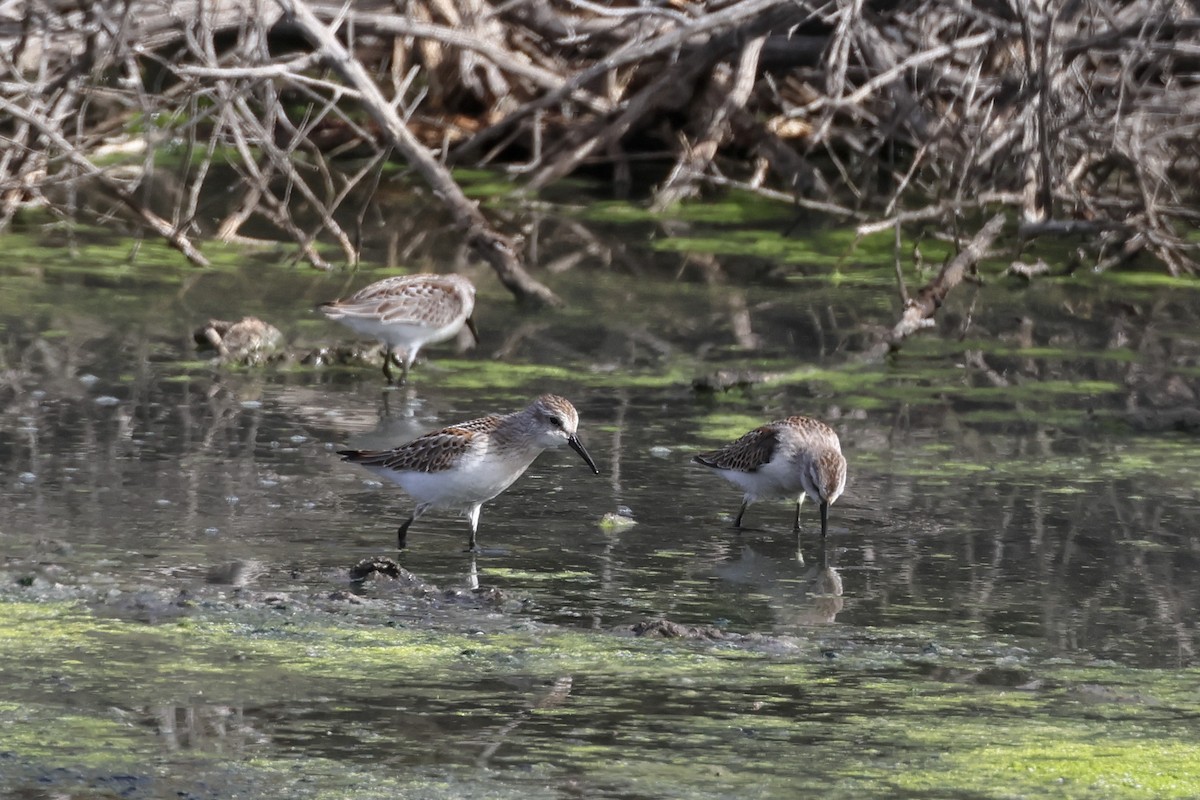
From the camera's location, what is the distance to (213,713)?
5.56 metres

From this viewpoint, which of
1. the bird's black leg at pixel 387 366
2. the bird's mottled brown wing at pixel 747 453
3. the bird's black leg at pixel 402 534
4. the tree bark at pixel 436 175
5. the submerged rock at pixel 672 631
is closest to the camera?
the submerged rock at pixel 672 631

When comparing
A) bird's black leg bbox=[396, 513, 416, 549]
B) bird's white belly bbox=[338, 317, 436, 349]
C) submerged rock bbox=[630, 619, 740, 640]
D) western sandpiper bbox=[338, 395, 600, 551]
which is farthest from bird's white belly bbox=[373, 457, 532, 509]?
bird's white belly bbox=[338, 317, 436, 349]

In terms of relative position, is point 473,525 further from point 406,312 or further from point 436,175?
point 436,175

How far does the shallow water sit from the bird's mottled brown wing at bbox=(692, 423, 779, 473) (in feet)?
0.79

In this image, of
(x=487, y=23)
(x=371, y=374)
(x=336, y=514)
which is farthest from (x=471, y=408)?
(x=487, y=23)

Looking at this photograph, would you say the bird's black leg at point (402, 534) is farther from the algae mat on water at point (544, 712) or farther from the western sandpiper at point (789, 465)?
the western sandpiper at point (789, 465)

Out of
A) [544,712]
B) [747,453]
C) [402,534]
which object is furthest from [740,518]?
[544,712]

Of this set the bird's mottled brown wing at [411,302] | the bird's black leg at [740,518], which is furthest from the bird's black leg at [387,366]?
the bird's black leg at [740,518]

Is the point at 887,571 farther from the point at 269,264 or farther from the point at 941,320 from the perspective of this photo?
the point at 269,264

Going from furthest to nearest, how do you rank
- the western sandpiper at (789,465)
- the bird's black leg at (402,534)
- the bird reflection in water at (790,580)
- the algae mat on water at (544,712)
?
the western sandpiper at (789,465) < the bird's black leg at (402,534) < the bird reflection in water at (790,580) < the algae mat on water at (544,712)

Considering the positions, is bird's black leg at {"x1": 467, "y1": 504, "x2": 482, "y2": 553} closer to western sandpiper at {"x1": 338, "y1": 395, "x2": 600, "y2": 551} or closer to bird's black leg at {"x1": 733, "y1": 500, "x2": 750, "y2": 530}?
western sandpiper at {"x1": 338, "y1": 395, "x2": 600, "y2": 551}

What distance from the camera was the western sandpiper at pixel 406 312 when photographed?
11273mm

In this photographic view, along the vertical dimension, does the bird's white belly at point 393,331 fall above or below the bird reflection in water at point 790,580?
above

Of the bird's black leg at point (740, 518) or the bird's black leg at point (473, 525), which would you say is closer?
the bird's black leg at point (473, 525)
